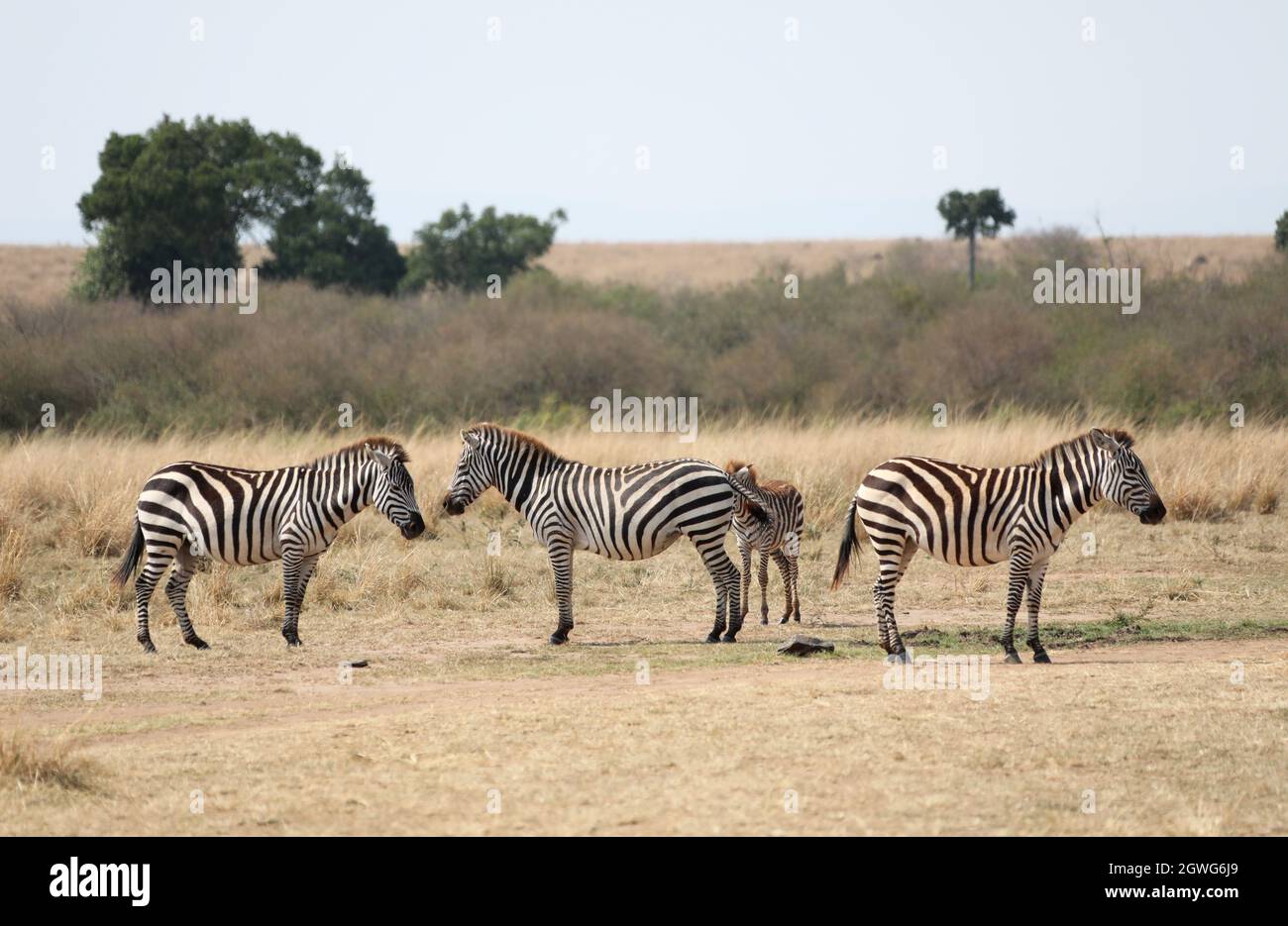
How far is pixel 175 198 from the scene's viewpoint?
3669 cm

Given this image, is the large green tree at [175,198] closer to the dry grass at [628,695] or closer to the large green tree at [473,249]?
the large green tree at [473,249]

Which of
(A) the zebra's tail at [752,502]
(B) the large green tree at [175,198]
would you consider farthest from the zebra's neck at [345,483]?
(B) the large green tree at [175,198]

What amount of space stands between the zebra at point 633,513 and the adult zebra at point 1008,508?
1.44 m

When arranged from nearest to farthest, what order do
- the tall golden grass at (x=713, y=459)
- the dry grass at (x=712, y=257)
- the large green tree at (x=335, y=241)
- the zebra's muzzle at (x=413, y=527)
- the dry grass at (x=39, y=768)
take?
the dry grass at (x=39, y=768) → the zebra's muzzle at (x=413, y=527) → the tall golden grass at (x=713, y=459) → the large green tree at (x=335, y=241) → the dry grass at (x=712, y=257)

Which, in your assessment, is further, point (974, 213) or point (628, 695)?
point (974, 213)

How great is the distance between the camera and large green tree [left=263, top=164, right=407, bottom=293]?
40000 millimetres

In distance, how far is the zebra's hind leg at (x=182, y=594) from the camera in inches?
459

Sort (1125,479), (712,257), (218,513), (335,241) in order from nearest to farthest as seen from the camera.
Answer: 1. (1125,479)
2. (218,513)
3. (335,241)
4. (712,257)

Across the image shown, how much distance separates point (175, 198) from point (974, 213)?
70.5 feet

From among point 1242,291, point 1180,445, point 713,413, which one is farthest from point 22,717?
point 1242,291

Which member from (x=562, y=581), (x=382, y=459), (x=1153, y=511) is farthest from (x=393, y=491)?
(x=1153, y=511)

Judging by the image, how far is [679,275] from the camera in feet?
246

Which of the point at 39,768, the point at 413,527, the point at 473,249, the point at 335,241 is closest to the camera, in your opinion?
the point at 39,768

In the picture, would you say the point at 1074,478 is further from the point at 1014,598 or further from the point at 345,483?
the point at 345,483
